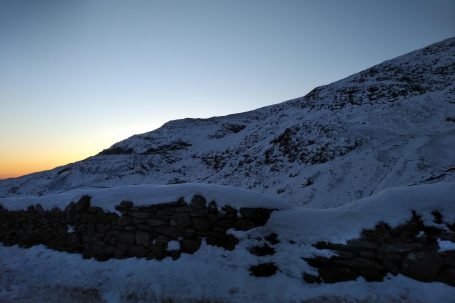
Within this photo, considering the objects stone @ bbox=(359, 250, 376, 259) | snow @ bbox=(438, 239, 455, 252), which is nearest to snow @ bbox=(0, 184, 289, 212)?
stone @ bbox=(359, 250, 376, 259)

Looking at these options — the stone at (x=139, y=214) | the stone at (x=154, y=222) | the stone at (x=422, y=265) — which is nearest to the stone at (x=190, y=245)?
the stone at (x=154, y=222)

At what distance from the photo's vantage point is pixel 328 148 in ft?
76.4

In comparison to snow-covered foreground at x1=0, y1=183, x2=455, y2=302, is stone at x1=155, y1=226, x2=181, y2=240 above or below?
above

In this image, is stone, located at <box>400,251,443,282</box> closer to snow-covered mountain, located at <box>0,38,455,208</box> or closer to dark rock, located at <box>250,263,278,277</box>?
dark rock, located at <box>250,263,278,277</box>

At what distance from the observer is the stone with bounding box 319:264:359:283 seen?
5.88 m

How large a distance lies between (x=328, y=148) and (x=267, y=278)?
711 inches

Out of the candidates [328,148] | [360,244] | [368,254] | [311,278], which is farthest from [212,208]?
[328,148]

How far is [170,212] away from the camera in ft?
24.5

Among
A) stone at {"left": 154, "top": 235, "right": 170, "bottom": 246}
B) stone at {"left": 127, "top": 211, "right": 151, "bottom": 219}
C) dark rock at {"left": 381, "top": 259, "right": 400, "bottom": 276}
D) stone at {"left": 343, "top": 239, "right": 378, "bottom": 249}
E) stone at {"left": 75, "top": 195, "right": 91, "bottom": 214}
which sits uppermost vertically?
stone at {"left": 75, "top": 195, "right": 91, "bottom": 214}

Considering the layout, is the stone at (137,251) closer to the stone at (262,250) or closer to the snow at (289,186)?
the snow at (289,186)

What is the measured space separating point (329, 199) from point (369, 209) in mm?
11201

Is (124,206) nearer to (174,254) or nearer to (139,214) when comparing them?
(139,214)

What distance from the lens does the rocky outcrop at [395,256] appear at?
→ 5359 mm

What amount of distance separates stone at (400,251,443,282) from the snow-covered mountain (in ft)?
34.2
